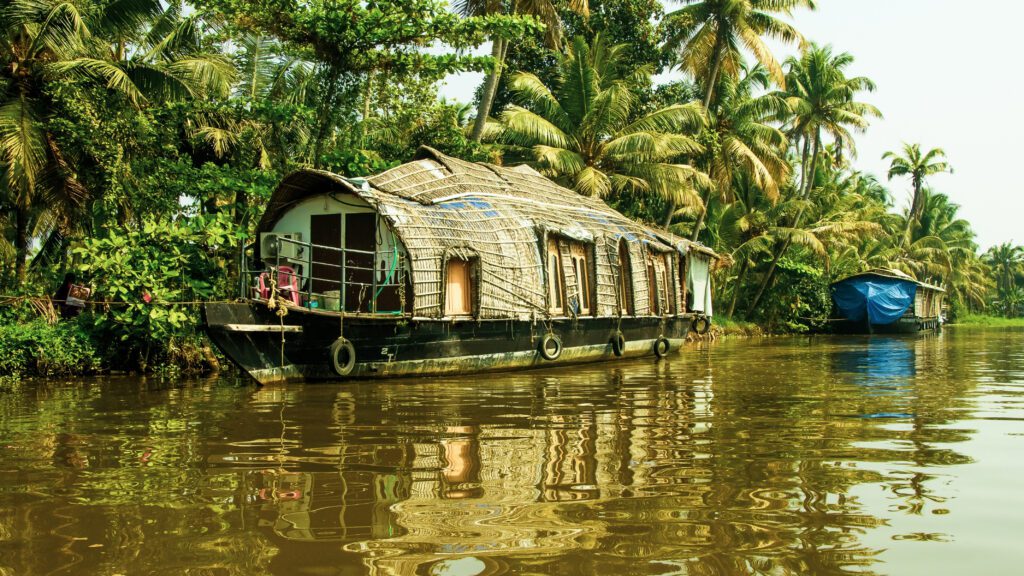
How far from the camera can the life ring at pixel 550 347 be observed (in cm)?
1252

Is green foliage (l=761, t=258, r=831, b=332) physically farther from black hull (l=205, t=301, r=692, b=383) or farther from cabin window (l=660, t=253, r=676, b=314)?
black hull (l=205, t=301, r=692, b=383)

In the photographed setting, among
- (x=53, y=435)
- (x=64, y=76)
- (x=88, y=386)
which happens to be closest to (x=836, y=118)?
(x=64, y=76)

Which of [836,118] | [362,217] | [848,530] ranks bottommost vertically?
[848,530]

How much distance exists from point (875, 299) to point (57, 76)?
79.9ft

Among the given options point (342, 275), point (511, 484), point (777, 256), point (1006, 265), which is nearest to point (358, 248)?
point (342, 275)

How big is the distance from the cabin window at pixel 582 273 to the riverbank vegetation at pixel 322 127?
3.29 m

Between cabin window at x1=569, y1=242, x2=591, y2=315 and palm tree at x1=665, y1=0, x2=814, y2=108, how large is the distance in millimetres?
10490

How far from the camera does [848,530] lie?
142 inches

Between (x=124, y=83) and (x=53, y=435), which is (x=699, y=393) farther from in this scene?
(x=124, y=83)

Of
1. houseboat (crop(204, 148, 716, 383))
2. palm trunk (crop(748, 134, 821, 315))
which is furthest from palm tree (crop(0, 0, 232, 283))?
palm trunk (crop(748, 134, 821, 315))

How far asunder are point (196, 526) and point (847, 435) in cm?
444

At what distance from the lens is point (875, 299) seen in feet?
92.5

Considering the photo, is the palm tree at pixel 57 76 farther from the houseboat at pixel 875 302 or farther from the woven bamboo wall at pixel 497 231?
the houseboat at pixel 875 302

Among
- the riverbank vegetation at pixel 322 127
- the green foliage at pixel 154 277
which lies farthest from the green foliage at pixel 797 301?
the green foliage at pixel 154 277
